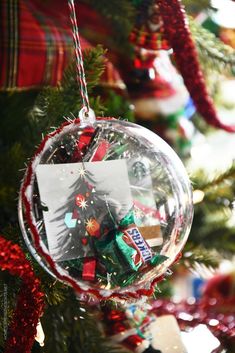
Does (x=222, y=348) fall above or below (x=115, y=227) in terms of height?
below

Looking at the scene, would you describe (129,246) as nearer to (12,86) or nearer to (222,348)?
(222,348)

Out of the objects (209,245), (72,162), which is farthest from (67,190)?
(209,245)

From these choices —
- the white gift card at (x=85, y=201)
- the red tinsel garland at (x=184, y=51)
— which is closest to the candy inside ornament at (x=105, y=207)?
the white gift card at (x=85, y=201)

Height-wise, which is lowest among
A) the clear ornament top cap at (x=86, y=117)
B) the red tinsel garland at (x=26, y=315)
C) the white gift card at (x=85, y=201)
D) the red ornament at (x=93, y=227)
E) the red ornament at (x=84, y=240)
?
the red tinsel garland at (x=26, y=315)

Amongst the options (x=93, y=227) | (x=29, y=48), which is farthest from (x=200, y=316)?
(x=29, y=48)

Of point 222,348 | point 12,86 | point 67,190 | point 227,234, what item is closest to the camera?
point 67,190

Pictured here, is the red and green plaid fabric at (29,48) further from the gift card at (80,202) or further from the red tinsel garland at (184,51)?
the gift card at (80,202)
